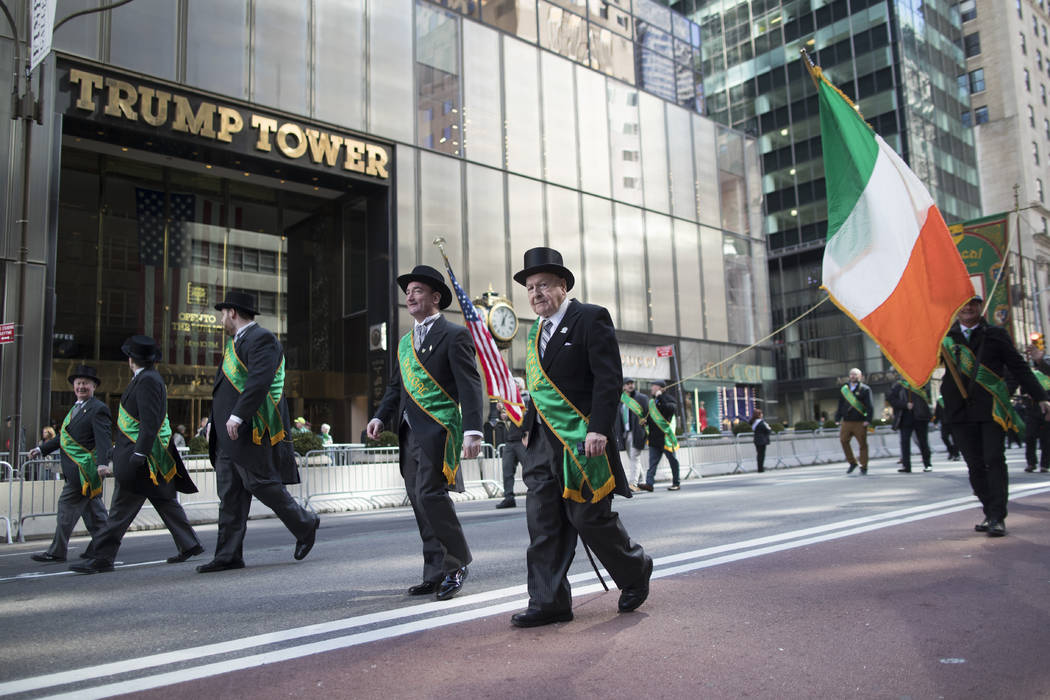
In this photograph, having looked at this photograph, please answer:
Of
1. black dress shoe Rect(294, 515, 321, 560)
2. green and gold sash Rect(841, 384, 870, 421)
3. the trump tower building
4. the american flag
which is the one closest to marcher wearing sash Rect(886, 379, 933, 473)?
green and gold sash Rect(841, 384, 870, 421)

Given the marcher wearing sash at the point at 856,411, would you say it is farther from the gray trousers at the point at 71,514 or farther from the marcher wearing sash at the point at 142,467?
the gray trousers at the point at 71,514

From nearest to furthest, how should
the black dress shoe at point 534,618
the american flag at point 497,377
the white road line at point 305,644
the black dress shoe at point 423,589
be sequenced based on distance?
the white road line at point 305,644 → the black dress shoe at point 534,618 → the black dress shoe at point 423,589 → the american flag at point 497,377

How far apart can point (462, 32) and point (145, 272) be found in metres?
12.8

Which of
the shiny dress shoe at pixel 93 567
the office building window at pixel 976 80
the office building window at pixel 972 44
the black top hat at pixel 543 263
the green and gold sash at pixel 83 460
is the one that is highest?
the office building window at pixel 972 44

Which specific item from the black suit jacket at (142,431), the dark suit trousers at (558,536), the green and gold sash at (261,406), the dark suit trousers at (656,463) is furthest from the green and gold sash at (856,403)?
the dark suit trousers at (558,536)

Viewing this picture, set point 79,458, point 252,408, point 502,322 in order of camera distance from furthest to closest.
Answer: point 502,322, point 79,458, point 252,408

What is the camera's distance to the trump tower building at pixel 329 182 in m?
20.3

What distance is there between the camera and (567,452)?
415cm

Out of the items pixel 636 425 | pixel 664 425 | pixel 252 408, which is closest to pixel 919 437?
pixel 664 425

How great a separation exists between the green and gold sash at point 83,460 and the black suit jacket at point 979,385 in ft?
25.0

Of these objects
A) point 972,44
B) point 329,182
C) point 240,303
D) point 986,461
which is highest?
point 972,44

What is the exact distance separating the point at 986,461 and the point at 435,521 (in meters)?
4.64

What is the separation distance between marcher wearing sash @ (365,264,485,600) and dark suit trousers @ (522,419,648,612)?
73 cm

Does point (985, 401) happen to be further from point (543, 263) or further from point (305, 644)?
point (305, 644)
